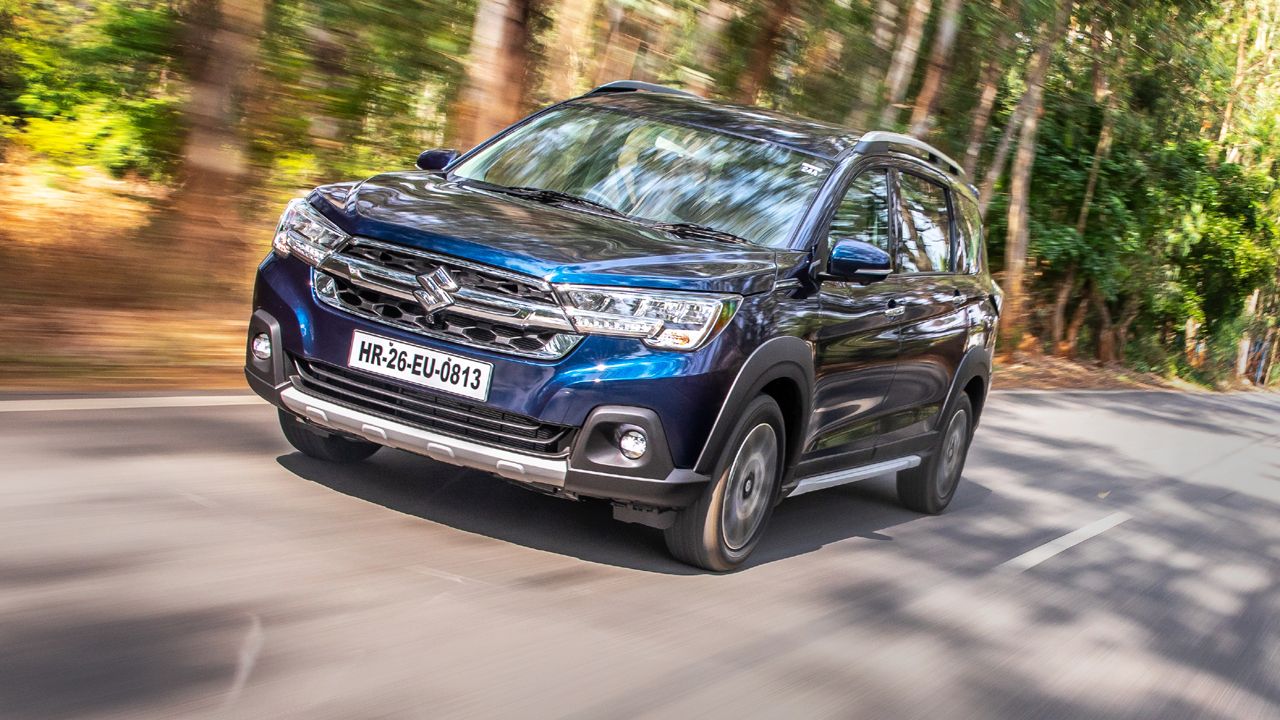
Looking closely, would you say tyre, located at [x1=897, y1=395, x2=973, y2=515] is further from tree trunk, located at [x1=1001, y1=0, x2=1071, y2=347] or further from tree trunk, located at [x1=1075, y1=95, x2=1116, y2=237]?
A: tree trunk, located at [x1=1075, y1=95, x2=1116, y2=237]

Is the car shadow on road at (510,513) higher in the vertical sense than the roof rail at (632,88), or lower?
lower

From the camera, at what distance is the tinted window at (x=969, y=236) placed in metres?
8.02

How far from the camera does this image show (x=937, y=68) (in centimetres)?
1948

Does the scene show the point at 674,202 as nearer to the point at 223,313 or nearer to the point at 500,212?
the point at 500,212

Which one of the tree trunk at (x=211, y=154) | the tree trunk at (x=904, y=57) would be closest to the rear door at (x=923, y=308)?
the tree trunk at (x=211, y=154)

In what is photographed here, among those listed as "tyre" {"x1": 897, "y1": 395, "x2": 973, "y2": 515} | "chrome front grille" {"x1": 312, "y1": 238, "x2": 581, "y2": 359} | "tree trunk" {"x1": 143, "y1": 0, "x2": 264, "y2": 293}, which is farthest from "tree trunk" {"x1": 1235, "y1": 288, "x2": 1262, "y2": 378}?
"chrome front grille" {"x1": 312, "y1": 238, "x2": 581, "y2": 359}

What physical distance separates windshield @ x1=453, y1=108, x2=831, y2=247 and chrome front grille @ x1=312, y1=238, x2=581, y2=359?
1040mm

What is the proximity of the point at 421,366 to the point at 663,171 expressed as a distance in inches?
63.9

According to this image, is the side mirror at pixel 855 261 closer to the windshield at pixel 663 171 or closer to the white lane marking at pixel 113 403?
the windshield at pixel 663 171

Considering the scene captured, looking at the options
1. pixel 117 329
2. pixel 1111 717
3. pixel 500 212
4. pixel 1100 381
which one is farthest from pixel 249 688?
pixel 1100 381

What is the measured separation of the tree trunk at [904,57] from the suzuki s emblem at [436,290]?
14.3 m

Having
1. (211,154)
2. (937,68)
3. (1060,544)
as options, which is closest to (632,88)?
(1060,544)

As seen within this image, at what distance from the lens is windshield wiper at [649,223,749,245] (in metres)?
5.58

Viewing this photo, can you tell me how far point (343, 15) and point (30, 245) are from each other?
2.85m
